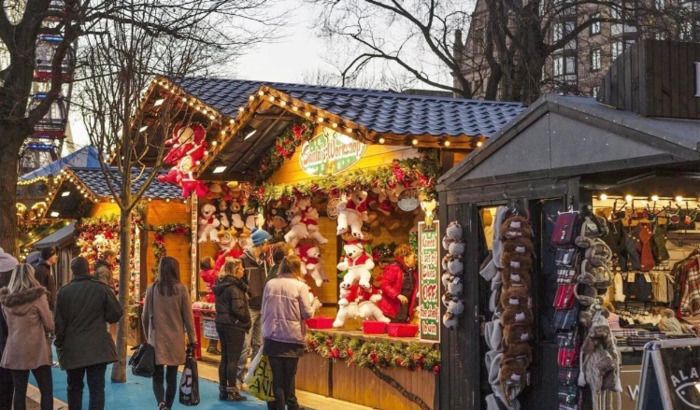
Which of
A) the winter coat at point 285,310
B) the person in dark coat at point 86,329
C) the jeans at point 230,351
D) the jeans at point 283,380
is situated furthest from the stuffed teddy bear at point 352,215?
the person in dark coat at point 86,329

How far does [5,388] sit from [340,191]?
4608 mm

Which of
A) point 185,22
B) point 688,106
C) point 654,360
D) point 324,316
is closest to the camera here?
point 654,360

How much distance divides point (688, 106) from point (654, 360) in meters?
2.49

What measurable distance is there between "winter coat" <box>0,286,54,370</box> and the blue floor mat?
6.87ft

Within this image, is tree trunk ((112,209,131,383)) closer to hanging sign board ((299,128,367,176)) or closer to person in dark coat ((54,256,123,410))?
hanging sign board ((299,128,367,176))

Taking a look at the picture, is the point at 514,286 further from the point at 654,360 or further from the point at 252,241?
the point at 252,241

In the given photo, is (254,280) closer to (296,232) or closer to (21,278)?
(296,232)

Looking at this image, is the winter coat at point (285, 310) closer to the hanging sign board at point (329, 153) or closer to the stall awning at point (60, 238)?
the hanging sign board at point (329, 153)

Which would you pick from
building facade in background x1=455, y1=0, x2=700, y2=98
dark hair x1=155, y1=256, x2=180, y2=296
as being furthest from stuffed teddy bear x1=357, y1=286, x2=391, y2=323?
building facade in background x1=455, y1=0, x2=700, y2=98

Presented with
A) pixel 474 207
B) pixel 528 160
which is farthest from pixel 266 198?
pixel 528 160

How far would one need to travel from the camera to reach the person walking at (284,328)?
34.1ft

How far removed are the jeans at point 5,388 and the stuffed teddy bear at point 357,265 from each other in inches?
165

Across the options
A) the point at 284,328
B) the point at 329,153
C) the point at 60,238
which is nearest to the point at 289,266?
the point at 284,328

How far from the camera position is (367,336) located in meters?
12.5
